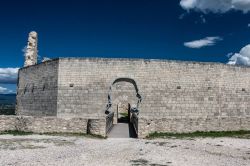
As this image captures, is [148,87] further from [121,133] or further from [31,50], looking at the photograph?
[31,50]

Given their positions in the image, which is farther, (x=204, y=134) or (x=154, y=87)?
A: (x=154, y=87)

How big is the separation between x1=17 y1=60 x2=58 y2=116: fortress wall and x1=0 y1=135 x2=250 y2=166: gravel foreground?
6193 millimetres

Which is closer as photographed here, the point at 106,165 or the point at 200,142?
the point at 106,165

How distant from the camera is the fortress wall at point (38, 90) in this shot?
58.5 ft

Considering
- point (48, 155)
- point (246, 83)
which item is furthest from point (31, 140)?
point (246, 83)

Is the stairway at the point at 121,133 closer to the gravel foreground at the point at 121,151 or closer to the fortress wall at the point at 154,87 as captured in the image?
the gravel foreground at the point at 121,151

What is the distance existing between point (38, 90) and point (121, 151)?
11.6m

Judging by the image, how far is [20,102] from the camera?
21734 mm

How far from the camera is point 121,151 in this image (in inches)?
359

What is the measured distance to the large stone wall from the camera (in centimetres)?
1738

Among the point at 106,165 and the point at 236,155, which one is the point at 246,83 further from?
the point at 106,165

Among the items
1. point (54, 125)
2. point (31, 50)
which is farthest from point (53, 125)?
point (31, 50)

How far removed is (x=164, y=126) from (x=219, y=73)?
24.9ft

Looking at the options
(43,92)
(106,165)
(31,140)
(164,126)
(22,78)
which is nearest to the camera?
(106,165)
